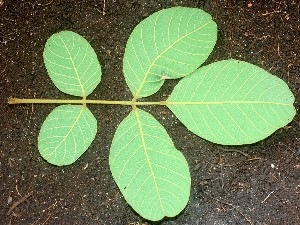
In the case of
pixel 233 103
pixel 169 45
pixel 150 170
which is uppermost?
pixel 169 45

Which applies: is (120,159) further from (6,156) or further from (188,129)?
(6,156)

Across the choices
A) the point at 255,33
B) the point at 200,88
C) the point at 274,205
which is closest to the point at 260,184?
the point at 274,205

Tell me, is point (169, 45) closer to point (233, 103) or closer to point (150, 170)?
point (233, 103)

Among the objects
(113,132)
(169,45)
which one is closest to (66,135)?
(113,132)

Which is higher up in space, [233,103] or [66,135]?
[233,103]

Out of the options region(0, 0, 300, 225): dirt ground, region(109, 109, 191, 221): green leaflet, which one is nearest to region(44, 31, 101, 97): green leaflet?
region(0, 0, 300, 225): dirt ground

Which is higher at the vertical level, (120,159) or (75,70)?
(75,70)

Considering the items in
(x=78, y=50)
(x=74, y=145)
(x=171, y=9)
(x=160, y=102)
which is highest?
(x=171, y=9)
